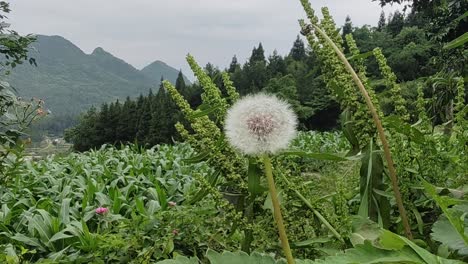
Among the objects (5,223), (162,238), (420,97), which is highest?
(420,97)

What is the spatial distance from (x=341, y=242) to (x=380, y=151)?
1.25 feet

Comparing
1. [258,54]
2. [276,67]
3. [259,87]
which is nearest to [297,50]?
[258,54]

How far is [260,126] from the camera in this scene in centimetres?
111

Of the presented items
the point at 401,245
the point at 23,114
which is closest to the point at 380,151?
the point at 401,245

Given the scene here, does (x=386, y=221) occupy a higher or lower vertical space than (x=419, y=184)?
lower

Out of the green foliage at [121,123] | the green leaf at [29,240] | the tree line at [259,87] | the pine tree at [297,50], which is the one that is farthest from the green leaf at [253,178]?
the pine tree at [297,50]

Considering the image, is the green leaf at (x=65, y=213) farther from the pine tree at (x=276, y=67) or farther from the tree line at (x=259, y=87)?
the pine tree at (x=276, y=67)

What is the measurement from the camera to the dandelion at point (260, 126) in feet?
3.58

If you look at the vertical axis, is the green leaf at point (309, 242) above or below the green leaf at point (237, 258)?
below

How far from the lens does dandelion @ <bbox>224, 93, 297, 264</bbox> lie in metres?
1.09

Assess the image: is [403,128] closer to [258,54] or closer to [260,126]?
[260,126]

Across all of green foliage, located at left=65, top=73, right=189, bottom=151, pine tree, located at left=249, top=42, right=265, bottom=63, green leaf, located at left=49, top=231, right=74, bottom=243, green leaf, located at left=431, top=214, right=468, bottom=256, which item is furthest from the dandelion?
pine tree, located at left=249, top=42, right=265, bottom=63

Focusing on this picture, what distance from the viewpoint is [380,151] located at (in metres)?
1.90

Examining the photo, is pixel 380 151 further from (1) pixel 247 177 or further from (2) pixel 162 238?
(2) pixel 162 238
